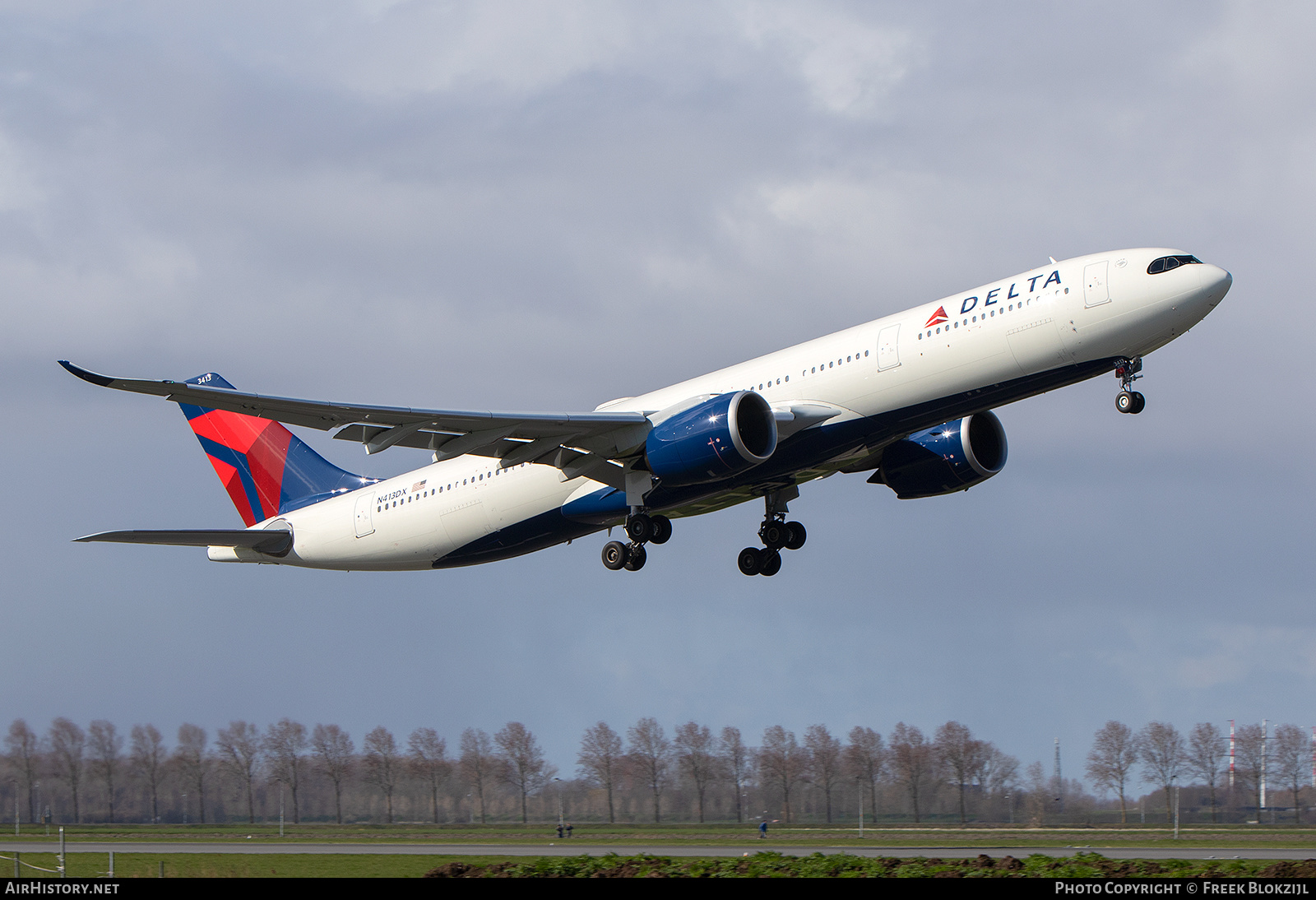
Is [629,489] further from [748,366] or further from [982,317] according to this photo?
[982,317]

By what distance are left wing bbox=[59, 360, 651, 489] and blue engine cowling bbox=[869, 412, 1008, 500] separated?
8111 millimetres

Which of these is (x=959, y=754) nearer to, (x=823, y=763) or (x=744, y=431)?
(x=823, y=763)

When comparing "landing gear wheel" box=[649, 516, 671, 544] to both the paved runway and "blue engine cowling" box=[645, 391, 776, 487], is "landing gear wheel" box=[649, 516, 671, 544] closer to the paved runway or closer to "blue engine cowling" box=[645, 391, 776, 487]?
"blue engine cowling" box=[645, 391, 776, 487]

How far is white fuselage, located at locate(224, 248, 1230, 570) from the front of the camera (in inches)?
1147

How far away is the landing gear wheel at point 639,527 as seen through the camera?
117ft

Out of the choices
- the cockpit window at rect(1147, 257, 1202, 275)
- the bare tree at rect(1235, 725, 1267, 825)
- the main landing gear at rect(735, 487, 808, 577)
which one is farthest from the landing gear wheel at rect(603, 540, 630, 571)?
the bare tree at rect(1235, 725, 1267, 825)

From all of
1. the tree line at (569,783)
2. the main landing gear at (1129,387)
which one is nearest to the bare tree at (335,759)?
→ the tree line at (569,783)

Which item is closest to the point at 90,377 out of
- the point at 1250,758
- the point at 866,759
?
the point at 866,759

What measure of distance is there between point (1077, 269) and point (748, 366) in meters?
8.86

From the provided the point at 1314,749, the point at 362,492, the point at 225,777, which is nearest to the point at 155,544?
the point at 362,492

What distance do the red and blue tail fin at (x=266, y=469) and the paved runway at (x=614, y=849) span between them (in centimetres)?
1134

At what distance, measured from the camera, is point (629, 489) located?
1398 inches

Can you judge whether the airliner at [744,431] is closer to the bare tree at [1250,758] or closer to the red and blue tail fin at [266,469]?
the red and blue tail fin at [266,469]
